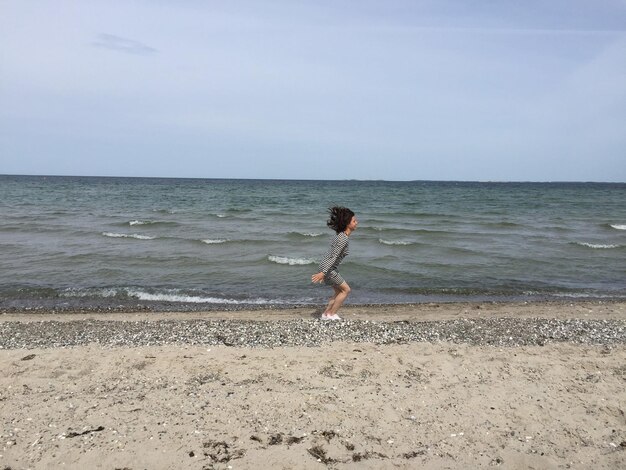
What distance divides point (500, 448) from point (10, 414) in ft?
14.3

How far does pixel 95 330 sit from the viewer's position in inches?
327

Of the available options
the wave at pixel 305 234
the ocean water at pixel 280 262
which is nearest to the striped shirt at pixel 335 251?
the ocean water at pixel 280 262

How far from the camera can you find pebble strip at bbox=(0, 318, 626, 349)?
723 centimetres

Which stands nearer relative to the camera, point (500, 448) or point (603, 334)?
point (500, 448)

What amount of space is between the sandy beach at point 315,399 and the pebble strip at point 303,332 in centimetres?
5

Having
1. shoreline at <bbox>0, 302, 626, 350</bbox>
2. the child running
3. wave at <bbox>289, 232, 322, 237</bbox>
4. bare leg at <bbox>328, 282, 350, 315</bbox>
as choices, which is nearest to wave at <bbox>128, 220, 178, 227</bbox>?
wave at <bbox>289, 232, 322, 237</bbox>

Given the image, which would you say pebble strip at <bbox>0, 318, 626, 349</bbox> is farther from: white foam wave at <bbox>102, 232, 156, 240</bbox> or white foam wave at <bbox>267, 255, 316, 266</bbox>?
white foam wave at <bbox>102, 232, 156, 240</bbox>

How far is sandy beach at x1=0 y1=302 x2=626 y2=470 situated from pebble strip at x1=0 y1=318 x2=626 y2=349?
5 cm

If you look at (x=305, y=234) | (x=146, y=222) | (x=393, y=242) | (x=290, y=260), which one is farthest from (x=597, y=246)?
(x=146, y=222)

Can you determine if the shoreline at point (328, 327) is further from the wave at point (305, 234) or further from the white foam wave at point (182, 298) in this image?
the wave at point (305, 234)

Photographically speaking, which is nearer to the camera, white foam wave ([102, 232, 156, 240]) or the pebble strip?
the pebble strip

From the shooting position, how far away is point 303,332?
7680 mm

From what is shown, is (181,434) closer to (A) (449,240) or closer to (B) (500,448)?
(B) (500,448)

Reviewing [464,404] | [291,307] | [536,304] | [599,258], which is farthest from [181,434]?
[599,258]
